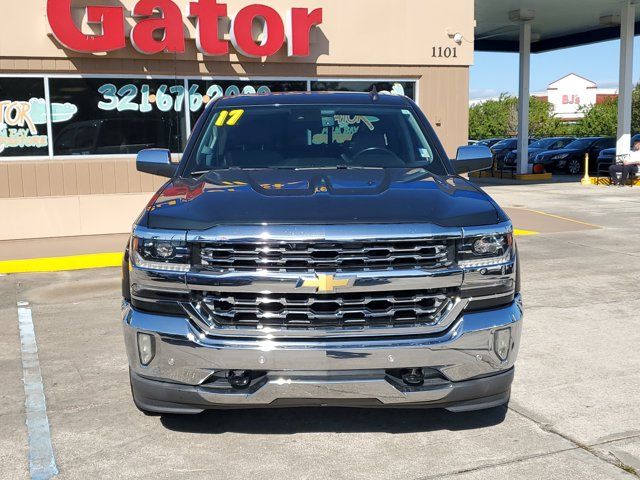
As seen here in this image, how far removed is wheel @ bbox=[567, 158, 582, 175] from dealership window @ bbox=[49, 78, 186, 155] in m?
19.4

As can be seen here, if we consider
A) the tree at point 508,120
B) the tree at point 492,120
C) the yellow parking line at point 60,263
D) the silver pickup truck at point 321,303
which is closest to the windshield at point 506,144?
the tree at point 508,120

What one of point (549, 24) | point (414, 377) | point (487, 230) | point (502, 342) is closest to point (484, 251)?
point (487, 230)

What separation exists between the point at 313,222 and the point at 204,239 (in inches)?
21.2

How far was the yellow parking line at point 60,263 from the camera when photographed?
387 inches

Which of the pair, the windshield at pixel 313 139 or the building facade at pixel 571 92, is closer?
the windshield at pixel 313 139

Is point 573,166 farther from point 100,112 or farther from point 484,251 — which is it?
point 484,251

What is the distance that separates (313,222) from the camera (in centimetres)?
369

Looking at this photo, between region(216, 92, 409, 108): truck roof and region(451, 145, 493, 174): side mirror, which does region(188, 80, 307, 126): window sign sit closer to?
region(216, 92, 409, 108): truck roof

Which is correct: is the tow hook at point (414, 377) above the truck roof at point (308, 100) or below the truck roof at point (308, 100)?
below

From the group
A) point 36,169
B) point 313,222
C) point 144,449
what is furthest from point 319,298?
point 36,169

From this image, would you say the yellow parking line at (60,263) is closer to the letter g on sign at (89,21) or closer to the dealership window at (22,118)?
the dealership window at (22,118)

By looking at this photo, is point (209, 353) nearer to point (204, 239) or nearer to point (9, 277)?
point (204, 239)

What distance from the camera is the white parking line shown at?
3881 millimetres

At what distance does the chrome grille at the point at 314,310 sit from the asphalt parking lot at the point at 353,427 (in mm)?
752
